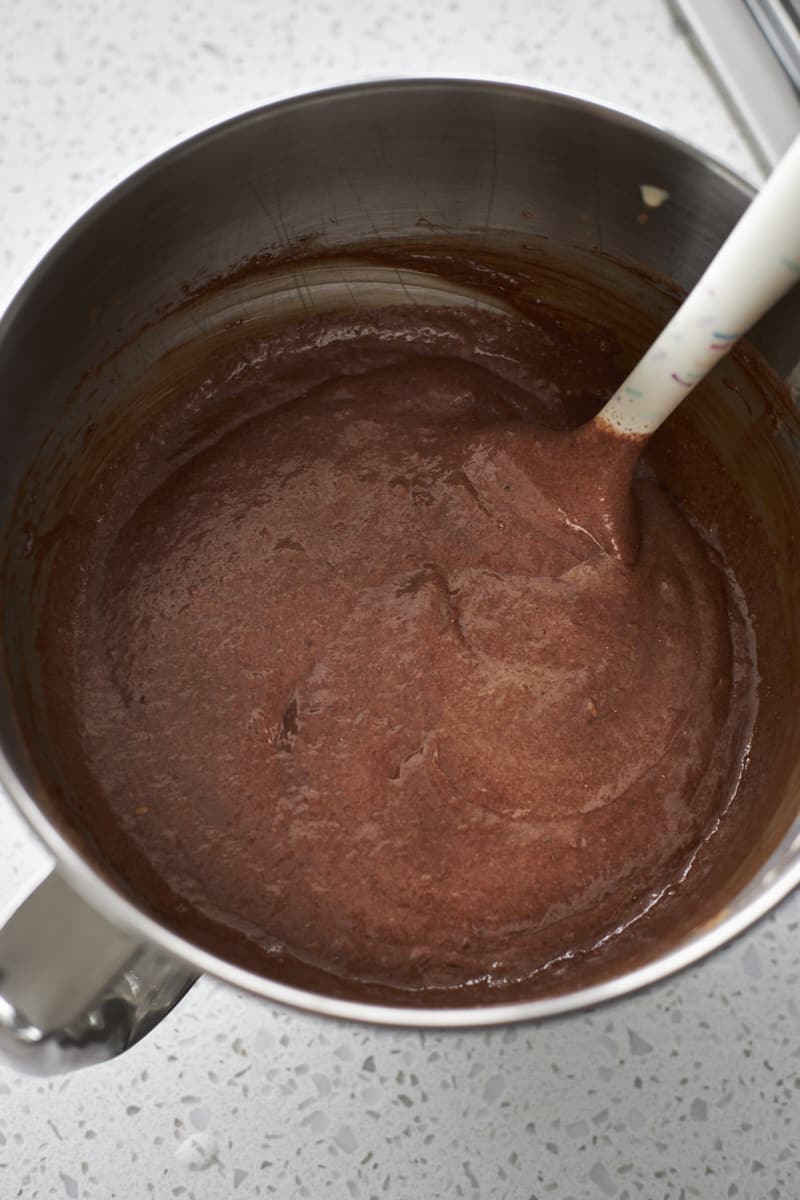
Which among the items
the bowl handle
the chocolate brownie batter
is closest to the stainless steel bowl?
the bowl handle

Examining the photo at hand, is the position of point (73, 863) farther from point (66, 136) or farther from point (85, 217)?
point (66, 136)

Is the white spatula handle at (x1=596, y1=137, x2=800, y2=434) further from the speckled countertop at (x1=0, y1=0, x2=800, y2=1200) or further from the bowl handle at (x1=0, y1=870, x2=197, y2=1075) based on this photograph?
the bowl handle at (x1=0, y1=870, x2=197, y2=1075)

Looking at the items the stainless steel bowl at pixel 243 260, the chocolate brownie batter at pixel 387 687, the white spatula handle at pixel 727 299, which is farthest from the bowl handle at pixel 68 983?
the white spatula handle at pixel 727 299

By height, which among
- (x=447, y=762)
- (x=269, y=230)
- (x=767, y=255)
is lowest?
(x=447, y=762)

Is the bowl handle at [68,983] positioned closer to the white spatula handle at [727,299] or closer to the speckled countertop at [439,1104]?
the speckled countertop at [439,1104]

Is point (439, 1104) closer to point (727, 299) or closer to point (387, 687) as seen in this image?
point (387, 687)

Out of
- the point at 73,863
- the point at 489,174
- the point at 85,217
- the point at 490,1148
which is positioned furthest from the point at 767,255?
the point at 490,1148

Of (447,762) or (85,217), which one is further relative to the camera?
(447,762)
